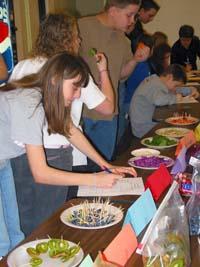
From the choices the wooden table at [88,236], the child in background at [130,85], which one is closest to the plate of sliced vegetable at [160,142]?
the wooden table at [88,236]

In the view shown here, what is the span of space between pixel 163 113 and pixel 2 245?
158 centimetres

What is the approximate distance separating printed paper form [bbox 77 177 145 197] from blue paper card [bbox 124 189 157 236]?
0.29 meters

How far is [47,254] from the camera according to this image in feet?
4.10

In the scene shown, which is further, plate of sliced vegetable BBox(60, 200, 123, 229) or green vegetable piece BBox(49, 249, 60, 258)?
plate of sliced vegetable BBox(60, 200, 123, 229)

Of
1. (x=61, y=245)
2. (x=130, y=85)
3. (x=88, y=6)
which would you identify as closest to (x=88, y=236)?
(x=61, y=245)

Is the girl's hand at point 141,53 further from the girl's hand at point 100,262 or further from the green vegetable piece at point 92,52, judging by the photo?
the girl's hand at point 100,262

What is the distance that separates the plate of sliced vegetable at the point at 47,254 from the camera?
3.94ft

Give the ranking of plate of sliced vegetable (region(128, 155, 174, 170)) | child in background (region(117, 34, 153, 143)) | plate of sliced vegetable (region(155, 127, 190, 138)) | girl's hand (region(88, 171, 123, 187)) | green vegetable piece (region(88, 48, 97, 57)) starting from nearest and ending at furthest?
1. girl's hand (region(88, 171, 123, 187))
2. plate of sliced vegetable (region(128, 155, 174, 170))
3. plate of sliced vegetable (region(155, 127, 190, 138))
4. green vegetable piece (region(88, 48, 97, 57))
5. child in background (region(117, 34, 153, 143))

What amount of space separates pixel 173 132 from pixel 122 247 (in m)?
1.41

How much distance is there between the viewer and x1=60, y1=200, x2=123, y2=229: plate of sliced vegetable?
1422 mm

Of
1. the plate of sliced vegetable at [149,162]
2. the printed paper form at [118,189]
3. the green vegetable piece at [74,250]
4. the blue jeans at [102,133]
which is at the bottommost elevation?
the blue jeans at [102,133]

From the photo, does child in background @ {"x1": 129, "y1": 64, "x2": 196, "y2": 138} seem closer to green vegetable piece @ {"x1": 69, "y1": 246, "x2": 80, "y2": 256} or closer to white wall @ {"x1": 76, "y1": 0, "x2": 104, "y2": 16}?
green vegetable piece @ {"x1": 69, "y1": 246, "x2": 80, "y2": 256}

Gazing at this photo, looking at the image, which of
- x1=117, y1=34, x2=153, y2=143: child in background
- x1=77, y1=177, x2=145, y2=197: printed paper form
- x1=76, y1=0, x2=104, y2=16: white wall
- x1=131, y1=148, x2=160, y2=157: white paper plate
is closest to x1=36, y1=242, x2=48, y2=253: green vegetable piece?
x1=77, y1=177, x2=145, y2=197: printed paper form

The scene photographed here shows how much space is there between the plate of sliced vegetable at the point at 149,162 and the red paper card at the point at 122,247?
71 centimetres
